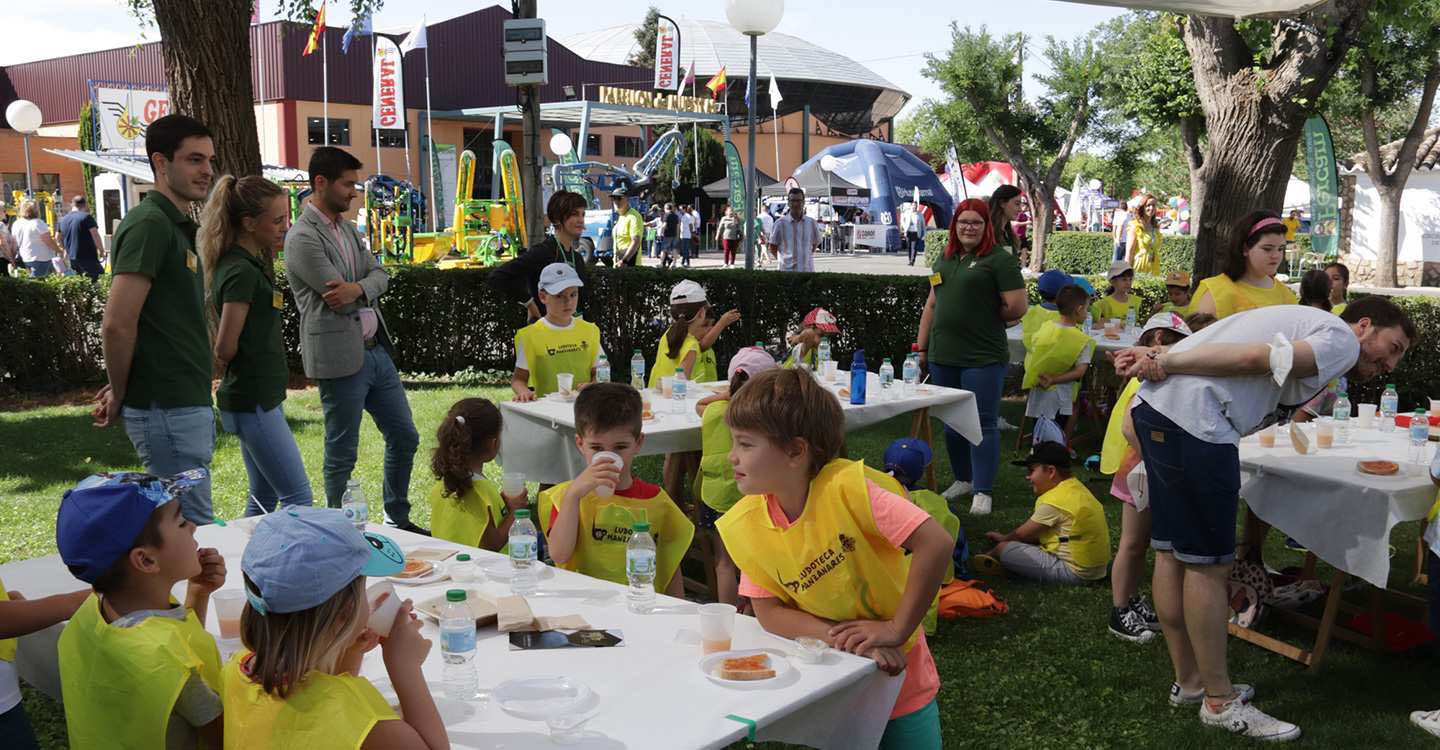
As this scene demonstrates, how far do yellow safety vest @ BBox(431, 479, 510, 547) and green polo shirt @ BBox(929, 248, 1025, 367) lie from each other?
3.32 m

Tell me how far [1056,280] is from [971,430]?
2.72 metres

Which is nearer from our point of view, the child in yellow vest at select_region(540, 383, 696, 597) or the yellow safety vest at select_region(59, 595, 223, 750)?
the yellow safety vest at select_region(59, 595, 223, 750)

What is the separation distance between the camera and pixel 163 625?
215 cm

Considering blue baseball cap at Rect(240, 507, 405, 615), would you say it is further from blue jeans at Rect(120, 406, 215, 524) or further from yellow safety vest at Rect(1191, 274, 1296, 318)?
yellow safety vest at Rect(1191, 274, 1296, 318)

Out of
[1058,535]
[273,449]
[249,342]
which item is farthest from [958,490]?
[249,342]

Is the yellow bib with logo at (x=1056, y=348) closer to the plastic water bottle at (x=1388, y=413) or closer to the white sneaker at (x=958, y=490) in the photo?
the white sneaker at (x=958, y=490)

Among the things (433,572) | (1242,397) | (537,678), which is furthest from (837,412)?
(1242,397)

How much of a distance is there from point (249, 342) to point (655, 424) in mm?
1917

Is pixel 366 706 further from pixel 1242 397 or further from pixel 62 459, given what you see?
pixel 62 459

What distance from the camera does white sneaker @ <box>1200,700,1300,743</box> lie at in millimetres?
3699

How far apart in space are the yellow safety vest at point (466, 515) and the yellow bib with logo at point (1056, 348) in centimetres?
480

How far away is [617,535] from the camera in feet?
11.4

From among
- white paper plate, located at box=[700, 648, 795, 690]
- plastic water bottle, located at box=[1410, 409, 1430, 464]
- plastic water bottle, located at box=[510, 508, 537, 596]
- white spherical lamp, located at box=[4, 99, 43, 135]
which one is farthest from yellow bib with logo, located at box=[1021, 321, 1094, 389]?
white spherical lamp, located at box=[4, 99, 43, 135]

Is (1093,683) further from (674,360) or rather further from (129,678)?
(129,678)
